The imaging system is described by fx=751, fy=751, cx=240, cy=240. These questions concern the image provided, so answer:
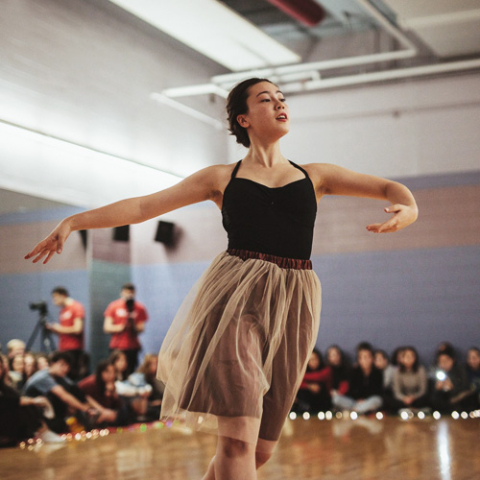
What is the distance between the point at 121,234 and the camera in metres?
9.02

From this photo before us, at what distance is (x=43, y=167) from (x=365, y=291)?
403 centimetres

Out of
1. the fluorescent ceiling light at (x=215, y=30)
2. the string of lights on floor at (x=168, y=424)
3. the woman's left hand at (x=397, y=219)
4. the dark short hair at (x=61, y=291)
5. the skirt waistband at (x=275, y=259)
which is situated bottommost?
the string of lights on floor at (x=168, y=424)

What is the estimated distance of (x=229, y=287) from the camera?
243 cm

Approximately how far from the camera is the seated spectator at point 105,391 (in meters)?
6.86

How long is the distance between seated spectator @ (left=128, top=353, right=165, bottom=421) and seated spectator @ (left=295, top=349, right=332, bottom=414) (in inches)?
67.7

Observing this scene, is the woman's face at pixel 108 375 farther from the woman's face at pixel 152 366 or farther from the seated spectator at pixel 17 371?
the seated spectator at pixel 17 371

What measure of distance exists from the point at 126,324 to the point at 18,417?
7.92 feet

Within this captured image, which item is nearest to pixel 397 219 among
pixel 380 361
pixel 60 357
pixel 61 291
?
pixel 60 357

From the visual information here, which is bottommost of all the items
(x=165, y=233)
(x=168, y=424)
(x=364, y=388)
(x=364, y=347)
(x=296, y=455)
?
(x=168, y=424)

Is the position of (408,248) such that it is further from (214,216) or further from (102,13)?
(102,13)

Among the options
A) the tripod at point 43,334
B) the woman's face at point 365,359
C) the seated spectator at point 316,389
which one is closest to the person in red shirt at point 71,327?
the tripod at point 43,334

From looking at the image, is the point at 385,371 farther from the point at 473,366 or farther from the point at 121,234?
the point at 121,234

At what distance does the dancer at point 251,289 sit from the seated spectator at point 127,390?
479cm

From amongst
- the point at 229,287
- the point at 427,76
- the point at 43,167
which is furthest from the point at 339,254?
the point at 229,287
